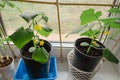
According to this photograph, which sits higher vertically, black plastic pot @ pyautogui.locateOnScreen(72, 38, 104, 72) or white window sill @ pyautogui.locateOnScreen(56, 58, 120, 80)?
black plastic pot @ pyautogui.locateOnScreen(72, 38, 104, 72)

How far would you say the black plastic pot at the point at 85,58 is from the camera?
0.73m

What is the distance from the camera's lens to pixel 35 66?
2.46 ft

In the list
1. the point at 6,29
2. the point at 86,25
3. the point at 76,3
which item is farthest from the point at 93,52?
the point at 6,29

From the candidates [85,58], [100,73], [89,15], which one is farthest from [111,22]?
Result: [100,73]

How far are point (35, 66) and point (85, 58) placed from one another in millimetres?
231

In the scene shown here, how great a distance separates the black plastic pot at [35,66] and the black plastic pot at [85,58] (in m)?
0.14

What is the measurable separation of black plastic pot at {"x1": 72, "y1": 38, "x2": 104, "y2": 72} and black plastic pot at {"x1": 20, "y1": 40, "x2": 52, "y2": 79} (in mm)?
136

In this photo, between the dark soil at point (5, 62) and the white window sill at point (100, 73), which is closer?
the dark soil at point (5, 62)

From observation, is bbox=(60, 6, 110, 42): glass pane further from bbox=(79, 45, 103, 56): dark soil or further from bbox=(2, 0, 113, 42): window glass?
bbox=(79, 45, 103, 56): dark soil

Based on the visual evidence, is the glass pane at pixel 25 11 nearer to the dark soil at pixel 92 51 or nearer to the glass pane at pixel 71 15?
the glass pane at pixel 71 15

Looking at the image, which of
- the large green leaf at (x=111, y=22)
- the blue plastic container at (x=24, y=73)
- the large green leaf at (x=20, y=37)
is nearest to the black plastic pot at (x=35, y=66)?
the blue plastic container at (x=24, y=73)

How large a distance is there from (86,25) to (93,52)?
0.48 feet

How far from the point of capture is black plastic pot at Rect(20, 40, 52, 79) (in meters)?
0.73

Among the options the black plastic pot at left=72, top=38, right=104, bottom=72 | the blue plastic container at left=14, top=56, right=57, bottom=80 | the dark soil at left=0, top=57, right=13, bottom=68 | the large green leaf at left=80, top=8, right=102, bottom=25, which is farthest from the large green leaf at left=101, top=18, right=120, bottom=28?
A: the dark soil at left=0, top=57, right=13, bottom=68
